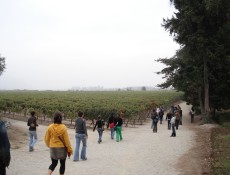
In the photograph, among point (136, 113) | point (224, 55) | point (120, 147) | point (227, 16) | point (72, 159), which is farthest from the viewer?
point (136, 113)

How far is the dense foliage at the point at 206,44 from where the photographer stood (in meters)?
24.6

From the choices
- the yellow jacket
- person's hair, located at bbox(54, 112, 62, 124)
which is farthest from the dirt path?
person's hair, located at bbox(54, 112, 62, 124)

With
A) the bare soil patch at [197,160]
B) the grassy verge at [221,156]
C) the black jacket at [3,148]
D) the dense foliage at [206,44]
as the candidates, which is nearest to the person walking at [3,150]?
the black jacket at [3,148]

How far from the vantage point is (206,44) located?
25500 mm

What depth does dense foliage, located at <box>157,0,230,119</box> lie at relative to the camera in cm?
2464

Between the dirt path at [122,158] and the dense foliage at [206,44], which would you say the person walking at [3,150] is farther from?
the dense foliage at [206,44]

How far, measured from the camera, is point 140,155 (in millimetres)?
13250

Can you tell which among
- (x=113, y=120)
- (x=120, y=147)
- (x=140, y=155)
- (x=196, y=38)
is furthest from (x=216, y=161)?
(x=196, y=38)

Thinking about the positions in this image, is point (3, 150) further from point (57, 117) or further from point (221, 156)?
point (221, 156)

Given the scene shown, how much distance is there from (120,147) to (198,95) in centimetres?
1614

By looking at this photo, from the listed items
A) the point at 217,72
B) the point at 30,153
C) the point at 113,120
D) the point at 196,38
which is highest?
the point at 196,38

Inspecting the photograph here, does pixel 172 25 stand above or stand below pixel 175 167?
above

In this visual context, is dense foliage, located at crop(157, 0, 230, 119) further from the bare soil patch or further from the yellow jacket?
the yellow jacket

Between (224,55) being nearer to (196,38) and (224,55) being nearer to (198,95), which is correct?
(196,38)
